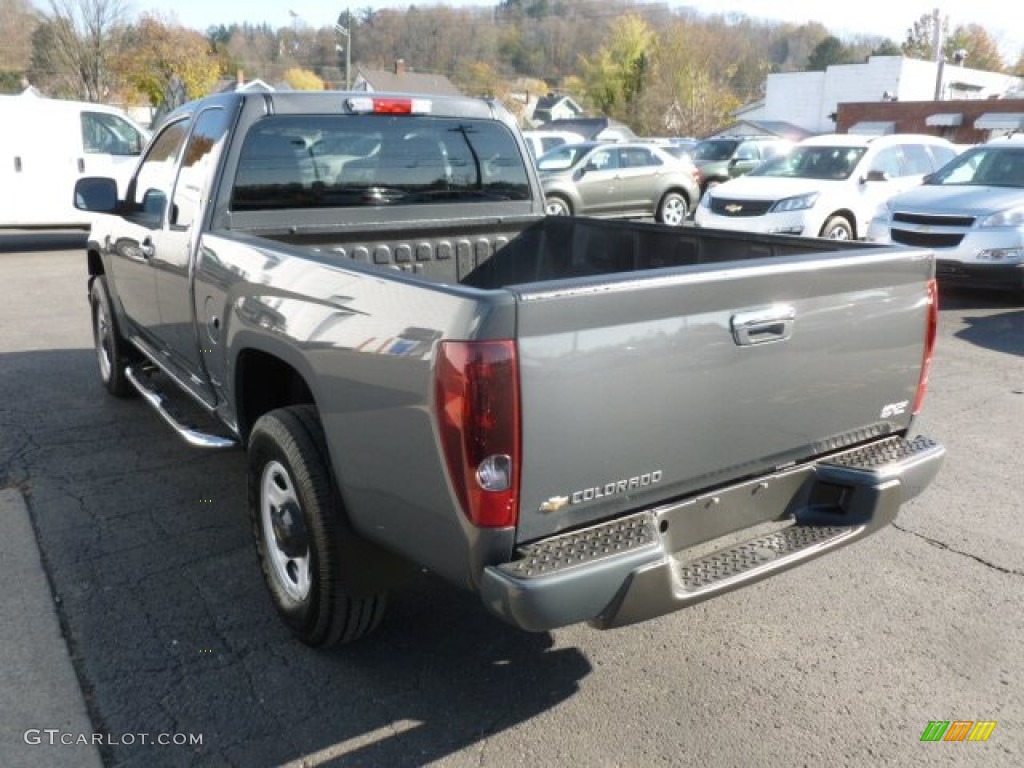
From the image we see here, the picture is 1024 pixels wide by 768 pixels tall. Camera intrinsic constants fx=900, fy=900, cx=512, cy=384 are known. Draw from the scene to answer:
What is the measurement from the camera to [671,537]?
2.71 m

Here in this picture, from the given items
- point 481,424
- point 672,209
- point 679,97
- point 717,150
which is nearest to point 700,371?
point 481,424

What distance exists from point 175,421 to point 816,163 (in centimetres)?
1016

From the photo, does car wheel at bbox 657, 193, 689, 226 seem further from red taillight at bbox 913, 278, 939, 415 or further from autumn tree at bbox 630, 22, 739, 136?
autumn tree at bbox 630, 22, 739, 136

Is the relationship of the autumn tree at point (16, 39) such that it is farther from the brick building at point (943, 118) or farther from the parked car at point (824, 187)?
the brick building at point (943, 118)

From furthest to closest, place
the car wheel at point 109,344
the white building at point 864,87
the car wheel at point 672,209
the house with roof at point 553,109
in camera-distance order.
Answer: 1. the house with roof at point 553,109
2. the white building at point 864,87
3. the car wheel at point 672,209
4. the car wheel at point 109,344

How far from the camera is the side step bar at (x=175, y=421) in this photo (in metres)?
3.91

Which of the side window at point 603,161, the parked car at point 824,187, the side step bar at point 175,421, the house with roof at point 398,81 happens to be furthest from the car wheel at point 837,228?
the house with roof at point 398,81

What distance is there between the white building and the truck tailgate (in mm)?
60044

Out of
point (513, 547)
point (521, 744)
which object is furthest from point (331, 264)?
point (521, 744)

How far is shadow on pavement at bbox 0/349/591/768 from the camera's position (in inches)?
111

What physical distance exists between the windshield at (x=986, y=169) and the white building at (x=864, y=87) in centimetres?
5078

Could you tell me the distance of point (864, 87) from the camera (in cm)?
6172

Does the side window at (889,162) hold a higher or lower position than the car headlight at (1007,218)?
higher

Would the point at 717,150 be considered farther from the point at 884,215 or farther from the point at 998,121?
the point at 998,121
